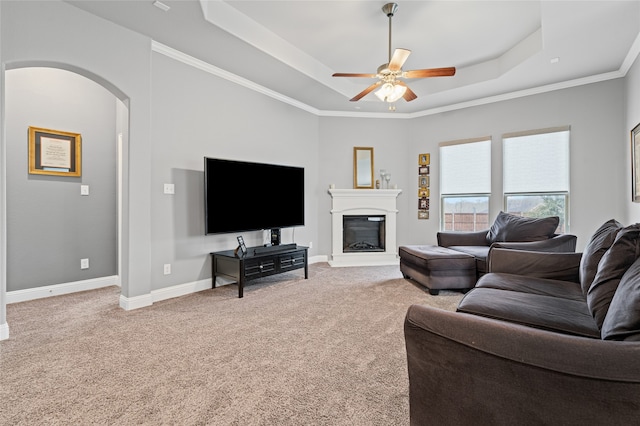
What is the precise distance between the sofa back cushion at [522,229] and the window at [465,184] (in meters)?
1.00

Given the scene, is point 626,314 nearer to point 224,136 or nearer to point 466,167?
point 224,136

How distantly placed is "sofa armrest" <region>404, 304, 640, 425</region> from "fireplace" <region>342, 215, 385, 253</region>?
463 centimetres

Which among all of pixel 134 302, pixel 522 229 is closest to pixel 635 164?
pixel 522 229

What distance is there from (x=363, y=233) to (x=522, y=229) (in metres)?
2.63

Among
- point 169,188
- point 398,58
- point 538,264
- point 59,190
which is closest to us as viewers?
point 538,264

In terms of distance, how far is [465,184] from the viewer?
5520 millimetres

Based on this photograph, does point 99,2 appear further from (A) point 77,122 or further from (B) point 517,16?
(B) point 517,16

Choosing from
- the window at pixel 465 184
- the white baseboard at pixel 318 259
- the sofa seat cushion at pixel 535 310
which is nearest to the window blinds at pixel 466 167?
the window at pixel 465 184

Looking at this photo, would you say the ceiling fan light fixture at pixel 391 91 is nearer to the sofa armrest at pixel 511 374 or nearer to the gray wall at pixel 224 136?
the gray wall at pixel 224 136

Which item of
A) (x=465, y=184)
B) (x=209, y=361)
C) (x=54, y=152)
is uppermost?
(x=54, y=152)

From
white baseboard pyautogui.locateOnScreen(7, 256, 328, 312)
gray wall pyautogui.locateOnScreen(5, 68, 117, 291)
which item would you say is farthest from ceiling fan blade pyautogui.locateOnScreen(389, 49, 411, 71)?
gray wall pyautogui.locateOnScreen(5, 68, 117, 291)

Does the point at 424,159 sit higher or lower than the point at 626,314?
higher

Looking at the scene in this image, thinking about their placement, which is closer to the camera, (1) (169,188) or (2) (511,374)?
(2) (511,374)

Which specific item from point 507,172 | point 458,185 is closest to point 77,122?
point 458,185
